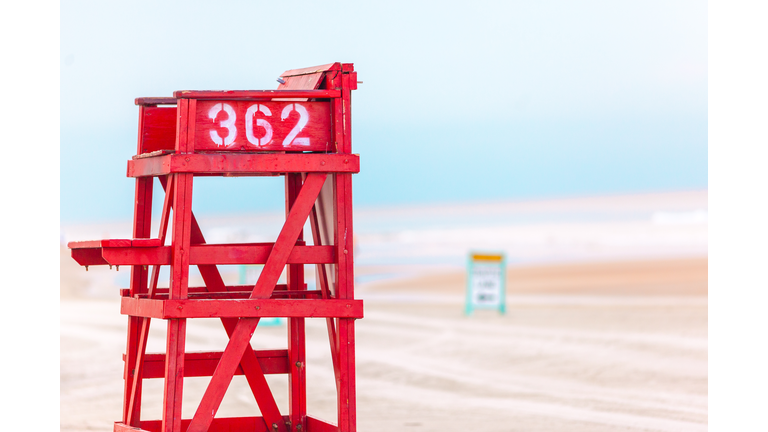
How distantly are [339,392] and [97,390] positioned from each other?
7105mm

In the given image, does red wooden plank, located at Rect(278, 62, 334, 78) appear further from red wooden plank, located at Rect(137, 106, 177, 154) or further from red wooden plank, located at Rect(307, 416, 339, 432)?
red wooden plank, located at Rect(307, 416, 339, 432)

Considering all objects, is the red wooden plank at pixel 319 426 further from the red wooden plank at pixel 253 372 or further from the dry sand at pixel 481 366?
the dry sand at pixel 481 366

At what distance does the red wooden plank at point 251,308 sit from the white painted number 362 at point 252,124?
3.04 feet

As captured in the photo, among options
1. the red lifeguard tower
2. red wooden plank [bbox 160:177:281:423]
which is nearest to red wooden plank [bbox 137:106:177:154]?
red wooden plank [bbox 160:177:281:423]

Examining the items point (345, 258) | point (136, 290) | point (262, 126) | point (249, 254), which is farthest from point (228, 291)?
point (262, 126)

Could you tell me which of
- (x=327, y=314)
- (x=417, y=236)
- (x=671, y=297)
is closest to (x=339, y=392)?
(x=327, y=314)

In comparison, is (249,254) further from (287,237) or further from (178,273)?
(178,273)

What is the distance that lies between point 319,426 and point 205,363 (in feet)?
3.11

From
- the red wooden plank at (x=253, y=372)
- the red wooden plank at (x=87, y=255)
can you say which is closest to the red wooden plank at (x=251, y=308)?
the red wooden plank at (x=87, y=255)

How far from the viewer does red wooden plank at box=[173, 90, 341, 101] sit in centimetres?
558

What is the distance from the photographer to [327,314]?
18.5ft

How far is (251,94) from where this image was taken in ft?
18.5

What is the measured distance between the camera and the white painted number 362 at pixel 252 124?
5.66 m

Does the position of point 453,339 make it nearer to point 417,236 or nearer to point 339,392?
point 339,392
